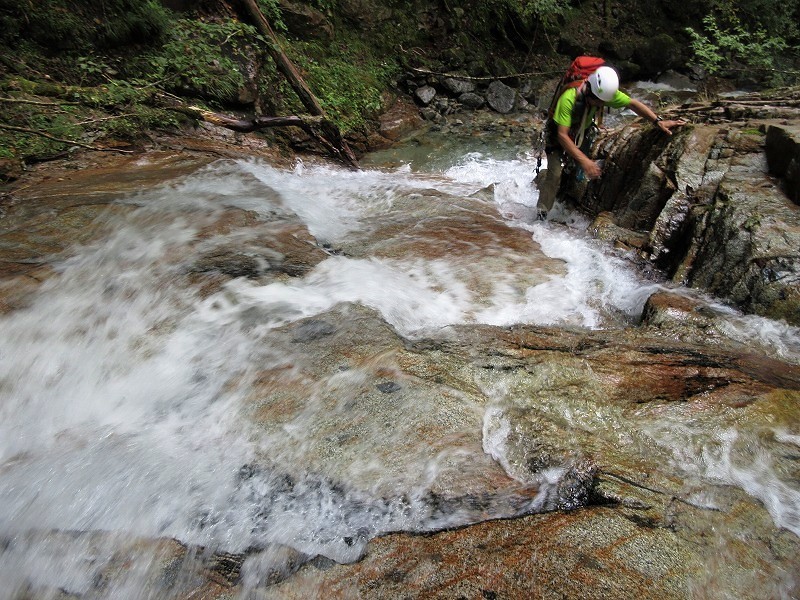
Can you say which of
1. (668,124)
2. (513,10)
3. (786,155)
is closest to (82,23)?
(668,124)

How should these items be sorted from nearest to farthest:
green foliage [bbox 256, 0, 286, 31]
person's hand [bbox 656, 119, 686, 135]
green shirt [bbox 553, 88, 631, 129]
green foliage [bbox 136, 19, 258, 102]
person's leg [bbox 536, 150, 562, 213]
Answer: green shirt [bbox 553, 88, 631, 129] → person's hand [bbox 656, 119, 686, 135] → person's leg [bbox 536, 150, 562, 213] → green foliage [bbox 136, 19, 258, 102] → green foliage [bbox 256, 0, 286, 31]

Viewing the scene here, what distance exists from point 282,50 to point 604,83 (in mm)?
5991

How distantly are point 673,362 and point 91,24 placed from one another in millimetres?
8863

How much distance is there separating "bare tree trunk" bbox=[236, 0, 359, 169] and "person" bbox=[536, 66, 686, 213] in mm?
3880

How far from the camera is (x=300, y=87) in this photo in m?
8.07

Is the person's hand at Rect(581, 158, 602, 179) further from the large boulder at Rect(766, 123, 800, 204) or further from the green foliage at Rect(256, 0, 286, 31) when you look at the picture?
the green foliage at Rect(256, 0, 286, 31)

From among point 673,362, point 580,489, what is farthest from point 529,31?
point 580,489

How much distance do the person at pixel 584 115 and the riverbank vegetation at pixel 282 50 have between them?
16.0ft

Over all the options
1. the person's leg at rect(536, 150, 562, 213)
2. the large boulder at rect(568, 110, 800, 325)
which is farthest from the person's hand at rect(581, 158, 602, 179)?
the person's leg at rect(536, 150, 562, 213)

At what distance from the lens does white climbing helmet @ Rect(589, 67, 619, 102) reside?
468 centimetres

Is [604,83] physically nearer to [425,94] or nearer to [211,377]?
[211,377]

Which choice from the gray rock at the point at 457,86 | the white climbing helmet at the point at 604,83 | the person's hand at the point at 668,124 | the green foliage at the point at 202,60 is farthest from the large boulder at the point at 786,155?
the gray rock at the point at 457,86

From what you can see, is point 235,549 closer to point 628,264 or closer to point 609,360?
point 609,360

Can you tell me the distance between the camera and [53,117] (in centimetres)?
593
